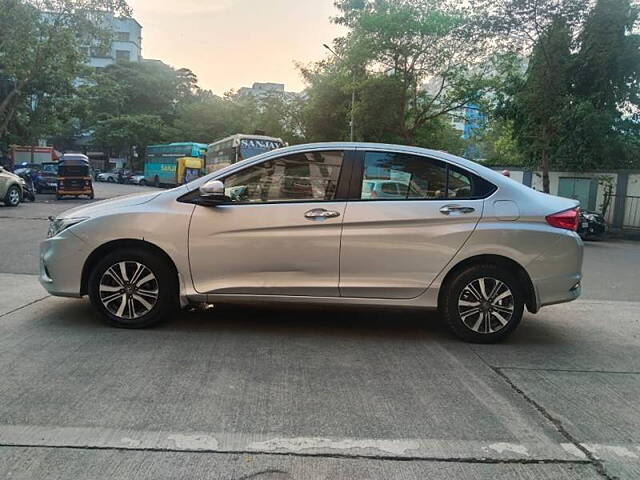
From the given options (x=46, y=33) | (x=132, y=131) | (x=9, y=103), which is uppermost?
(x=46, y=33)

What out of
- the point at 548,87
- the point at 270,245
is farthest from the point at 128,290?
the point at 548,87

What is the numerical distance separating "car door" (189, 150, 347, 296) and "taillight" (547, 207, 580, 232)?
6.00 ft

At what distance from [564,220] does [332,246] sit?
6.74ft

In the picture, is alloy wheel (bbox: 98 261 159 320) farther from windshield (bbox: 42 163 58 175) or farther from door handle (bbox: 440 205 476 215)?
windshield (bbox: 42 163 58 175)

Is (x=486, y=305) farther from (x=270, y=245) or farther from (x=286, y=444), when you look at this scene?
(x=286, y=444)

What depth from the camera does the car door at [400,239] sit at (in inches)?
196

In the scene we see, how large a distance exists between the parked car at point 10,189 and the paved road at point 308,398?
50.1 ft

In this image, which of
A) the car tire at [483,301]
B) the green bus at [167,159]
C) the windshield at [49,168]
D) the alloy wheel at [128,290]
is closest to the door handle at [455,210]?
the car tire at [483,301]

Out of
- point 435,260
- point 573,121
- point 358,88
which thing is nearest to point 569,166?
point 573,121

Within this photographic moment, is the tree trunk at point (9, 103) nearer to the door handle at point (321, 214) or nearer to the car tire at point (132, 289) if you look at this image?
the car tire at point (132, 289)

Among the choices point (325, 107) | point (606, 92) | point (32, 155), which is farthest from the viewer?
point (32, 155)

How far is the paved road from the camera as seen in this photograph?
9.70 ft

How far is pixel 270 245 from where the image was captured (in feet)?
16.4

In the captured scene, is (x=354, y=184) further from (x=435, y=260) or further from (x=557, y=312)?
(x=557, y=312)
